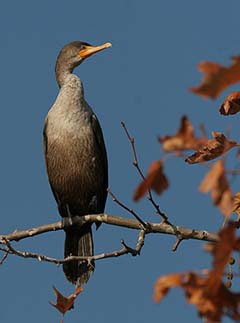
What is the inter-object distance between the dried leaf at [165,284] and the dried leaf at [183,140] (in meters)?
0.22

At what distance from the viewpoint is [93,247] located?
6.92 meters

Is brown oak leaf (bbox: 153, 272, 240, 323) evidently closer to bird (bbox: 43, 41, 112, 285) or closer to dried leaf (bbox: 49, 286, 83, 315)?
dried leaf (bbox: 49, 286, 83, 315)

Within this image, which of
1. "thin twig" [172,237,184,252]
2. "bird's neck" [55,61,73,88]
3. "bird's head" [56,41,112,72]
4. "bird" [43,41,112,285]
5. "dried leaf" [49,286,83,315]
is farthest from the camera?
"bird's head" [56,41,112,72]

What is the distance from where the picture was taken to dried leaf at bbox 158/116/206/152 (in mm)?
1292

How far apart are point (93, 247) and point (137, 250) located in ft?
9.85

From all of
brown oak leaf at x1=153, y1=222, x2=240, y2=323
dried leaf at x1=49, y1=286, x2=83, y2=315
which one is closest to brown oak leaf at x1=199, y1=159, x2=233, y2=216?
brown oak leaf at x1=153, y1=222, x2=240, y2=323

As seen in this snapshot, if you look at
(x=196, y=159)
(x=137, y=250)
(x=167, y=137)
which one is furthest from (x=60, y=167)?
(x=167, y=137)

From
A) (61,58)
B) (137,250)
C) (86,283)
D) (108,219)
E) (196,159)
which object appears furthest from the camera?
(61,58)

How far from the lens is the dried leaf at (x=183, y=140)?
4.24 ft

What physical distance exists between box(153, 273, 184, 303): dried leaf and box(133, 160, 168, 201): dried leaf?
158mm

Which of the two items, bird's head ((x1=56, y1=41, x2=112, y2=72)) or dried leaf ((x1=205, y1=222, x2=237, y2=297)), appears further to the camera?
bird's head ((x1=56, y1=41, x2=112, y2=72))

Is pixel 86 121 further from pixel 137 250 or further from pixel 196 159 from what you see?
pixel 196 159

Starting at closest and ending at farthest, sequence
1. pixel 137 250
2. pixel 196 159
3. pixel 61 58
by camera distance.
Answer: pixel 196 159, pixel 137 250, pixel 61 58

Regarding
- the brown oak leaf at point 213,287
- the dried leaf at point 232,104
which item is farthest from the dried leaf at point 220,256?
the dried leaf at point 232,104
